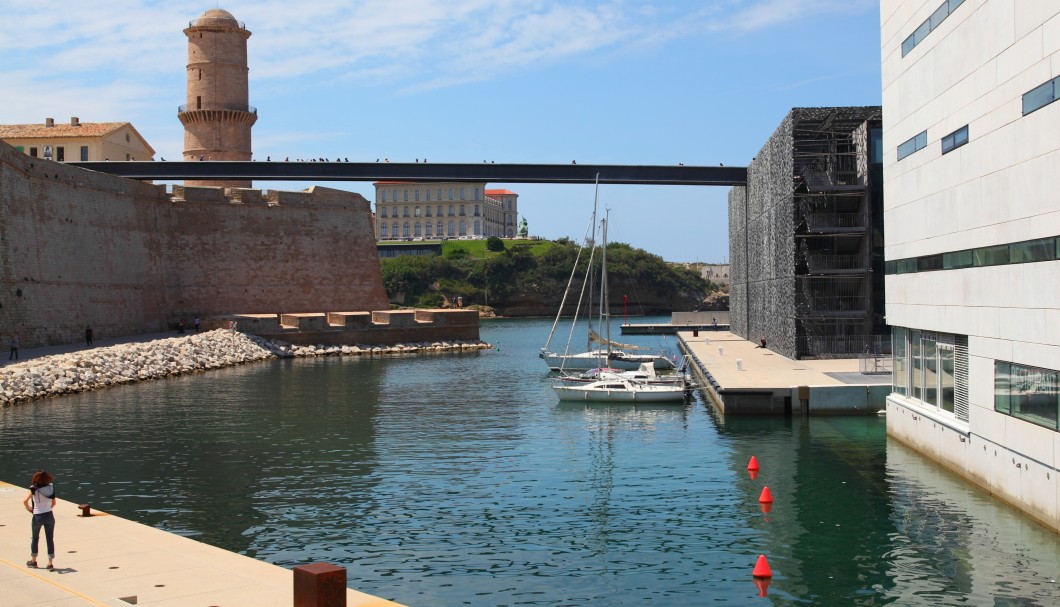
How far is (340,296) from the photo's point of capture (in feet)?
207

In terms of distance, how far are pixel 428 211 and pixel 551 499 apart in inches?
5336

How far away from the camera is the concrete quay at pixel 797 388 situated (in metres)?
27.2

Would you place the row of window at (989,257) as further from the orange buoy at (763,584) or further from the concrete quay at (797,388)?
the orange buoy at (763,584)

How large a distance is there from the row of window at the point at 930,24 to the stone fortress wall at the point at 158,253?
32.2 metres

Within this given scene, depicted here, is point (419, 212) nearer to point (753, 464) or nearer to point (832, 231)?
point (832, 231)

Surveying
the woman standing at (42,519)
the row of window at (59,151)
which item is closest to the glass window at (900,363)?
the woman standing at (42,519)

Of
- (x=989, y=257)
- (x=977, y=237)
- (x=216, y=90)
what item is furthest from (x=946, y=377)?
(x=216, y=90)

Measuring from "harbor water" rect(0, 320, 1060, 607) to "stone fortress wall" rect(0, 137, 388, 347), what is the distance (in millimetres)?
11697

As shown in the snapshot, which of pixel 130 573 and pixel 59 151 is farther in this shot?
pixel 59 151

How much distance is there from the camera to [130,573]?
37.0ft

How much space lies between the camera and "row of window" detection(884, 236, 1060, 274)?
14.1 m

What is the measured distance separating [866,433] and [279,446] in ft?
45.8

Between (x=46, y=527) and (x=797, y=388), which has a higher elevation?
(x=797, y=388)

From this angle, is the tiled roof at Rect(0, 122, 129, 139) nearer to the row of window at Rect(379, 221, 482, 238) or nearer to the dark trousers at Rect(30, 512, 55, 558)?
the dark trousers at Rect(30, 512, 55, 558)
